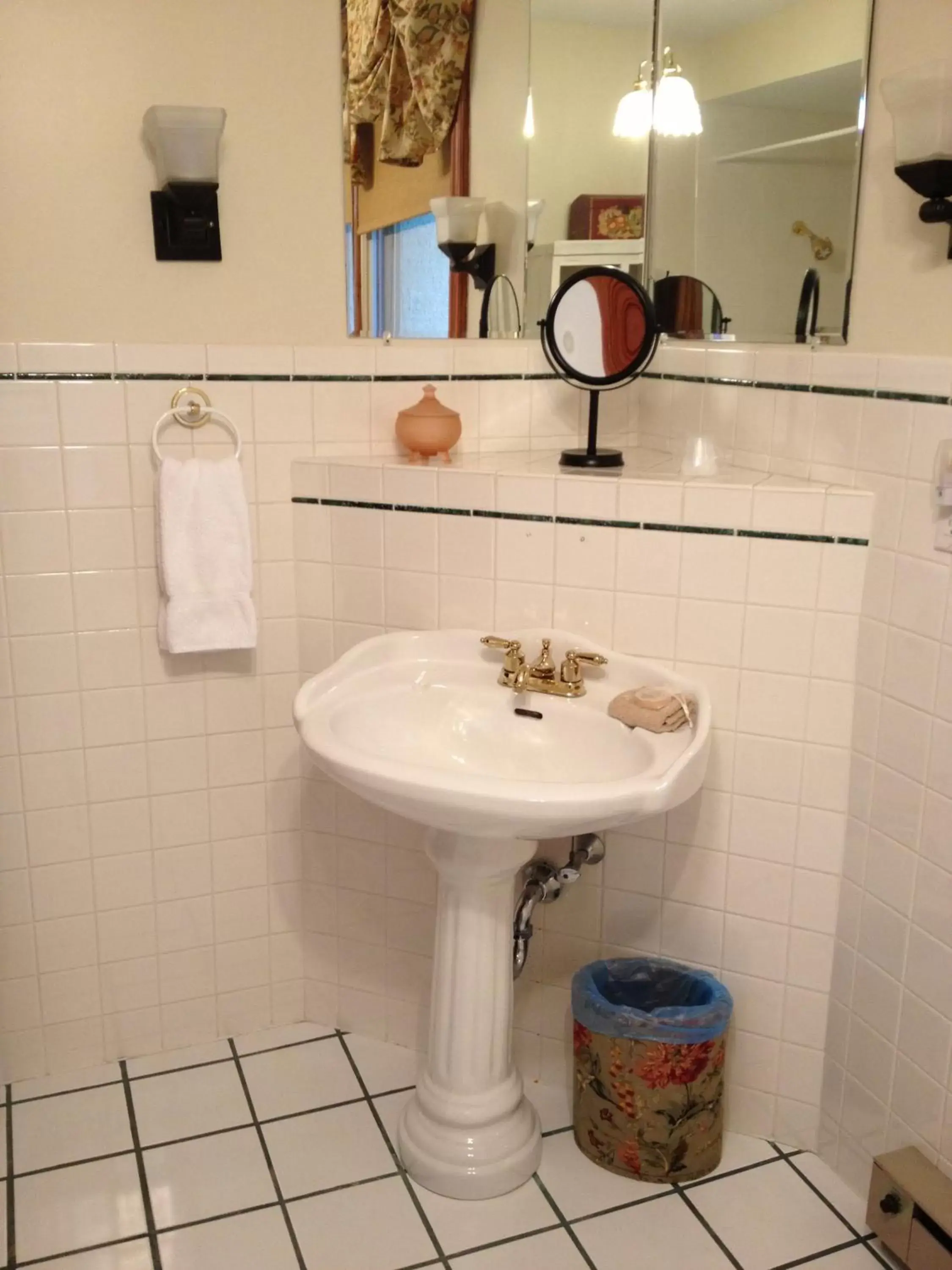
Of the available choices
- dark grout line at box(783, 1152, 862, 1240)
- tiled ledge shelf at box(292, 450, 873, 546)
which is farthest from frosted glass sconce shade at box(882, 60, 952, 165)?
dark grout line at box(783, 1152, 862, 1240)

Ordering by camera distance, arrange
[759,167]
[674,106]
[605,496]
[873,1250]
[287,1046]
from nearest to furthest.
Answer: [873,1250], [605,496], [759,167], [674,106], [287,1046]

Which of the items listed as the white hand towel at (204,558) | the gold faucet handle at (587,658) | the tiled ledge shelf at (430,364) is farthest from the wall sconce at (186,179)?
the gold faucet handle at (587,658)

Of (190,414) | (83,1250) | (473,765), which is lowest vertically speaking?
(83,1250)

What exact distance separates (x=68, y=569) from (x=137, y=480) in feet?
0.65

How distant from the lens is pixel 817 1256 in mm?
1746

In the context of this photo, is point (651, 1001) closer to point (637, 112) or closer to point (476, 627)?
point (476, 627)

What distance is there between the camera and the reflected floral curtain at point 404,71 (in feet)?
6.52

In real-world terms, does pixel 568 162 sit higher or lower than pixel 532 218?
higher

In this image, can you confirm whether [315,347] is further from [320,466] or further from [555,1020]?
[555,1020]

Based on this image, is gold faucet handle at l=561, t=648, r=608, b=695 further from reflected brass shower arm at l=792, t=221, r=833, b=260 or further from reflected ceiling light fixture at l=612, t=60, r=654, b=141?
reflected ceiling light fixture at l=612, t=60, r=654, b=141

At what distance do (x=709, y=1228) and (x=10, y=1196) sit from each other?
1.14 metres

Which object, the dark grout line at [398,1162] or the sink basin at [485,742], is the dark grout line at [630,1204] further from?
the sink basin at [485,742]

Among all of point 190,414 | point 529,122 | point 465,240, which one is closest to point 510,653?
point 190,414

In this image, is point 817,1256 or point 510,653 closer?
point 817,1256
